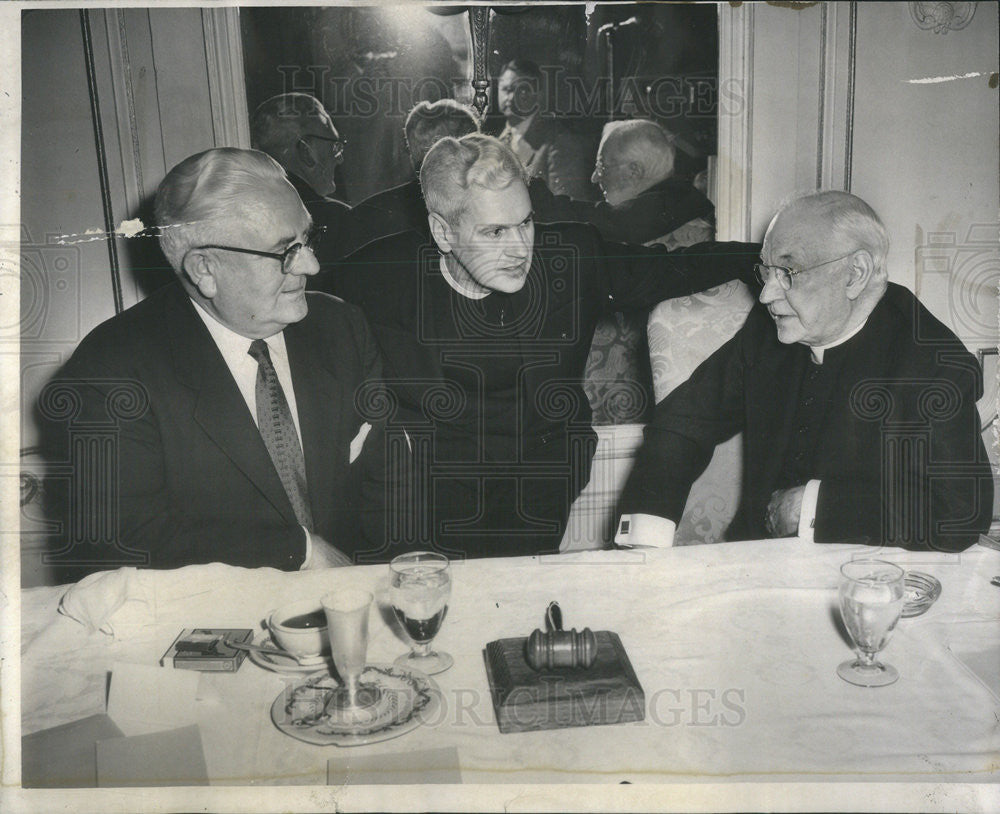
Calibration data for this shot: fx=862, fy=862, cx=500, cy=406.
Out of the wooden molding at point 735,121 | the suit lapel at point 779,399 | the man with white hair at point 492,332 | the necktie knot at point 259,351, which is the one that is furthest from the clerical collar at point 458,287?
the suit lapel at point 779,399

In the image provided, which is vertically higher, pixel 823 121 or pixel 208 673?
pixel 823 121

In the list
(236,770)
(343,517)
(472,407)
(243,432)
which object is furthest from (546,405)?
(236,770)

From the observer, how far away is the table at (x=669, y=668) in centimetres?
129

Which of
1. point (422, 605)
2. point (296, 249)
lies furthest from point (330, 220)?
point (422, 605)

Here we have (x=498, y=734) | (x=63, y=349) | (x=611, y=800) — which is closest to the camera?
(x=498, y=734)

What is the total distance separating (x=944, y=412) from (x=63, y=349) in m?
1.74

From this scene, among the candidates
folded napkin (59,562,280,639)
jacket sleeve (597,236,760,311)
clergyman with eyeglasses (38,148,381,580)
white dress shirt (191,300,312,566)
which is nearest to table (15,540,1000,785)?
folded napkin (59,562,280,639)

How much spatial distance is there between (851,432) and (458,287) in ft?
2.80

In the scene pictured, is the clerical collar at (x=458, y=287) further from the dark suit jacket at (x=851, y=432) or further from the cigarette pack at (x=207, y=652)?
the cigarette pack at (x=207, y=652)

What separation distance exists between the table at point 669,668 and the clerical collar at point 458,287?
0.52 meters

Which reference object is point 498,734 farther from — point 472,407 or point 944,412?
point 944,412

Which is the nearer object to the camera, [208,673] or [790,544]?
[208,673]

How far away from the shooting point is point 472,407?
1722 millimetres

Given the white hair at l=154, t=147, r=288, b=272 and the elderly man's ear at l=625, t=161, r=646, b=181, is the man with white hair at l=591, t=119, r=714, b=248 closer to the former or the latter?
the elderly man's ear at l=625, t=161, r=646, b=181
